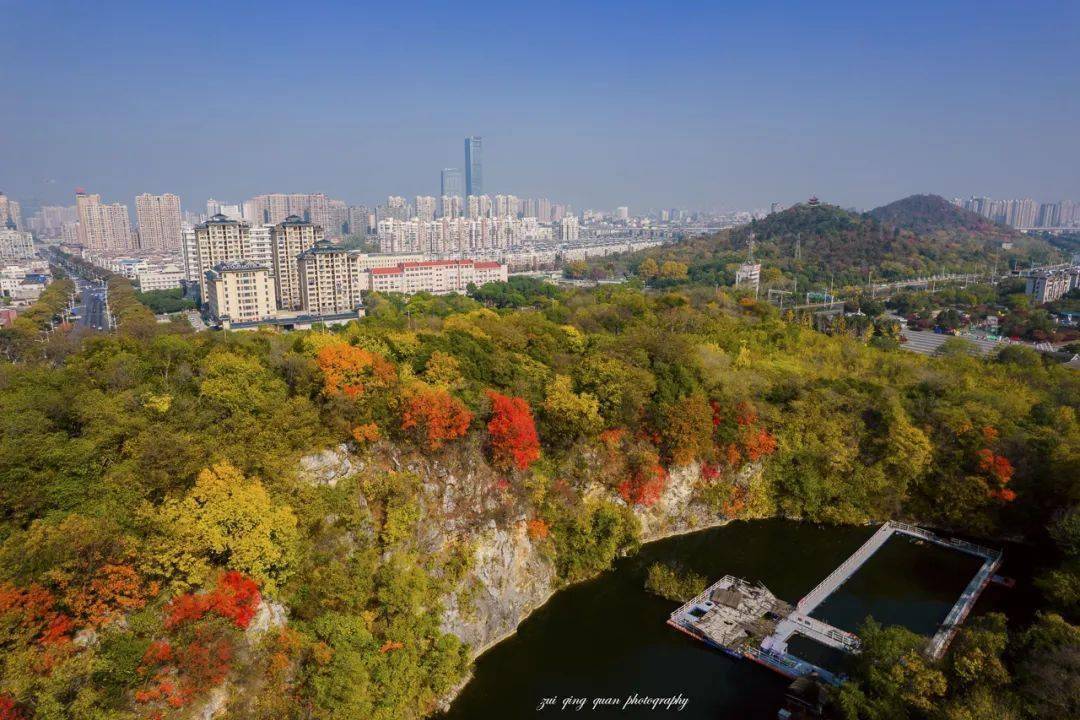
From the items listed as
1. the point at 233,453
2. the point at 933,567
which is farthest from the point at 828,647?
the point at 233,453

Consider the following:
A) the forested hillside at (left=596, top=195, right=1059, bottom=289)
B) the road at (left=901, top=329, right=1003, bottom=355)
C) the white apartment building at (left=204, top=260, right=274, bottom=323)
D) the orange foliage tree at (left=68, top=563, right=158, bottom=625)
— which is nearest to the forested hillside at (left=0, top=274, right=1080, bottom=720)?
the orange foliage tree at (left=68, top=563, right=158, bottom=625)

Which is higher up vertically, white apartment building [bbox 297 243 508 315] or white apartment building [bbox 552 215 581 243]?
white apartment building [bbox 552 215 581 243]

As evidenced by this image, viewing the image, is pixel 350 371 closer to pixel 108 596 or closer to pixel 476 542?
pixel 476 542

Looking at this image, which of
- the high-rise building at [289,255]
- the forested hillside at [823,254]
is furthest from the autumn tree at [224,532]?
the forested hillside at [823,254]

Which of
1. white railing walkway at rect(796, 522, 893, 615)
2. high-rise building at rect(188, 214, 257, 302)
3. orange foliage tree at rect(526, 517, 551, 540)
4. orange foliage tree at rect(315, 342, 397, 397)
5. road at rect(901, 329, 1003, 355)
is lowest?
white railing walkway at rect(796, 522, 893, 615)

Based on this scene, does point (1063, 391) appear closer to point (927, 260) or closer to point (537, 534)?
point (537, 534)

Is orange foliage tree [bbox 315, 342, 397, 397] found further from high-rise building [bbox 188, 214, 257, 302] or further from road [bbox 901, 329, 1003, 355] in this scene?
high-rise building [bbox 188, 214, 257, 302]

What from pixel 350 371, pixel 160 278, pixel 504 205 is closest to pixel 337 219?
pixel 504 205
